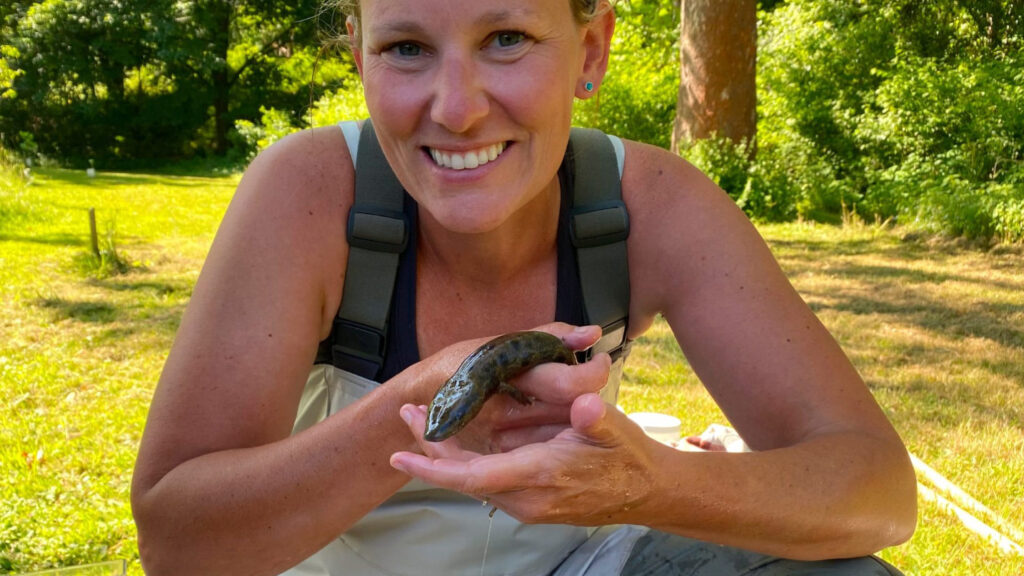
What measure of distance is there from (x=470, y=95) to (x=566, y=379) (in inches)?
27.8

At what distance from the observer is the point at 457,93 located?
6.59 ft

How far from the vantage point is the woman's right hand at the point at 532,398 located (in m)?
1.79

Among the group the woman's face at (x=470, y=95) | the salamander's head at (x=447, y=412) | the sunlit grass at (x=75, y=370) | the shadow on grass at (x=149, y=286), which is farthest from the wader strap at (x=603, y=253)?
the shadow on grass at (x=149, y=286)

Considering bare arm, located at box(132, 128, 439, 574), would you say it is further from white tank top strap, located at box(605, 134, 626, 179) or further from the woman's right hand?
white tank top strap, located at box(605, 134, 626, 179)

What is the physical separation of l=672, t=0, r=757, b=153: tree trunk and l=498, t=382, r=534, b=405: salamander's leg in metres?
12.9

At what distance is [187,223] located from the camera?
16.1 m

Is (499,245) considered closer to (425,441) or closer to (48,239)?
(425,441)

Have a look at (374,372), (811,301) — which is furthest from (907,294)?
(374,372)

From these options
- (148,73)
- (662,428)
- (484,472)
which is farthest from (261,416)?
(148,73)

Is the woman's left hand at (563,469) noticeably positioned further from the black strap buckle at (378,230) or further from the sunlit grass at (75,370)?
the sunlit grass at (75,370)

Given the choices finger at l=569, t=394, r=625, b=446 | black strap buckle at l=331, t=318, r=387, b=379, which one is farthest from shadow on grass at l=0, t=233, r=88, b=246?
finger at l=569, t=394, r=625, b=446

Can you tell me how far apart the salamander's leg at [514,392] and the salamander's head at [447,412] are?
0.19ft

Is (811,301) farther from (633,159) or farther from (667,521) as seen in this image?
(667,521)

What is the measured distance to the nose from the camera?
200cm
